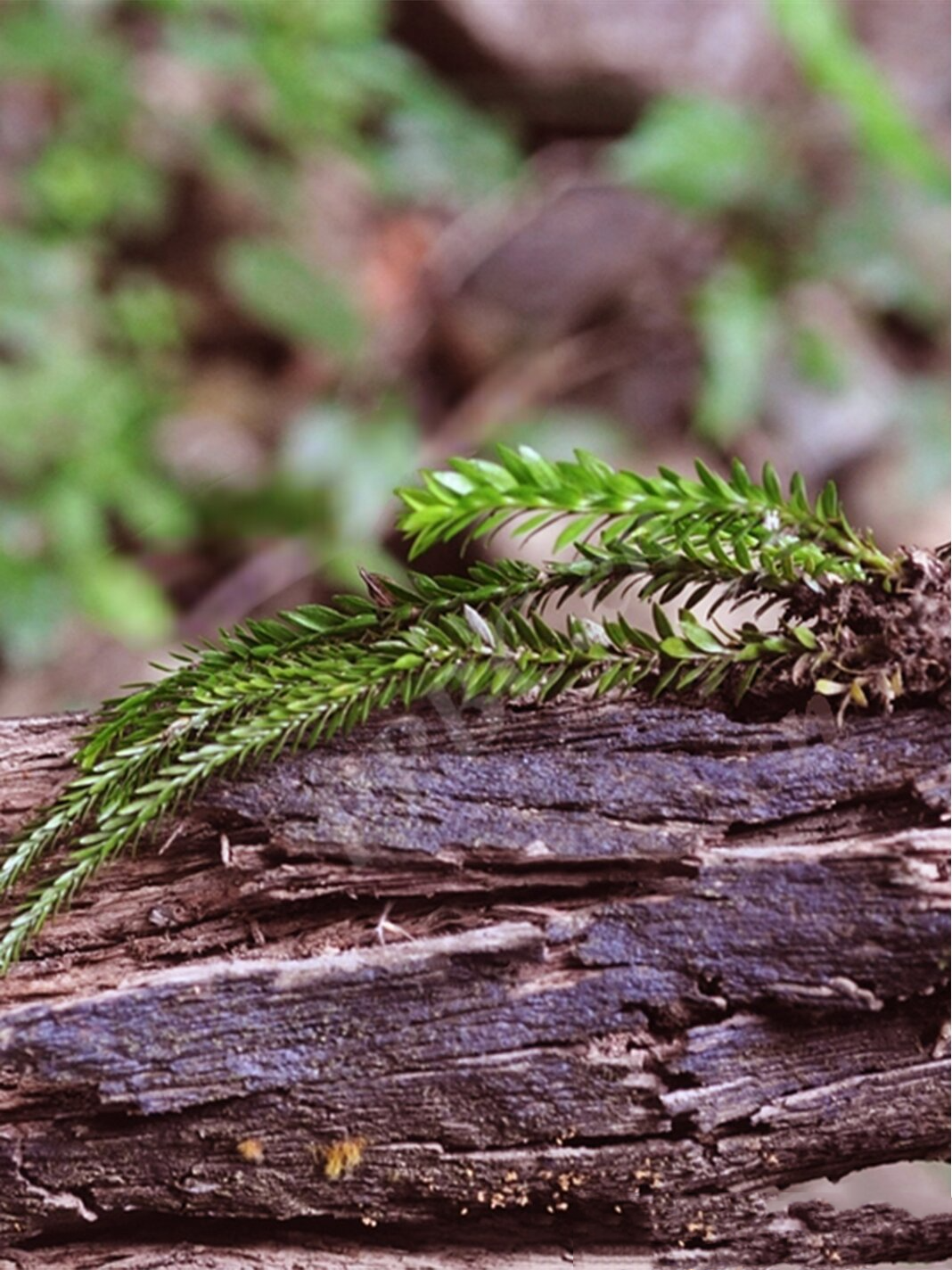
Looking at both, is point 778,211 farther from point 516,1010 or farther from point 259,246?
point 516,1010

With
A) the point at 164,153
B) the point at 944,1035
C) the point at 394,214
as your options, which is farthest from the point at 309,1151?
the point at 394,214

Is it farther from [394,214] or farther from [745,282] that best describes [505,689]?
[394,214]

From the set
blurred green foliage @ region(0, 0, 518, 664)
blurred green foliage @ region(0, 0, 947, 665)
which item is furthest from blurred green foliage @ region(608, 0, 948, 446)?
blurred green foliage @ region(0, 0, 518, 664)

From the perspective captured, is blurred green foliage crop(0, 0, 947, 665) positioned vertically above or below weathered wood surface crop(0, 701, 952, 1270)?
above

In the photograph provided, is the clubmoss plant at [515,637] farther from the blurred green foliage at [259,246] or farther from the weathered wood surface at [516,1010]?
the blurred green foliage at [259,246]

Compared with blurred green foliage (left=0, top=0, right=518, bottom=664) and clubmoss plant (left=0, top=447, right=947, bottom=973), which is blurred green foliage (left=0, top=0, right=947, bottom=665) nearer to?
blurred green foliage (left=0, top=0, right=518, bottom=664)

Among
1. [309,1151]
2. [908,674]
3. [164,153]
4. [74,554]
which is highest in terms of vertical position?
[164,153]

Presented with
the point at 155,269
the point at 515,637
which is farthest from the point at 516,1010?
the point at 155,269
